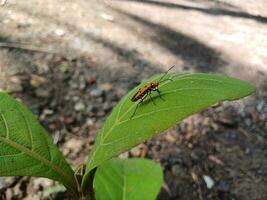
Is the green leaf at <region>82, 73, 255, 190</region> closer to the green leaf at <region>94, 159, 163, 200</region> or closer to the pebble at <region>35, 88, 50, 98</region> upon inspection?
the green leaf at <region>94, 159, 163, 200</region>

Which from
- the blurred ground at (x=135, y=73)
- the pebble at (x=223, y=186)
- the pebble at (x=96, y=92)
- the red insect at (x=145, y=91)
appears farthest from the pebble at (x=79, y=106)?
the red insect at (x=145, y=91)

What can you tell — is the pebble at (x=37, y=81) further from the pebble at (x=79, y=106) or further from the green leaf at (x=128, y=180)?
the green leaf at (x=128, y=180)

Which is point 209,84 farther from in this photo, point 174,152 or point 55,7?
point 55,7

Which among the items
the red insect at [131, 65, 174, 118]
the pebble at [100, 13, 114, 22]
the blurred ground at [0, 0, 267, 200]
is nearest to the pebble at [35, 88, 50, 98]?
the blurred ground at [0, 0, 267, 200]

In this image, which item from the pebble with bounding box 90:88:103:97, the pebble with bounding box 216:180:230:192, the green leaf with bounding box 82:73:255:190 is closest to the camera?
the green leaf with bounding box 82:73:255:190

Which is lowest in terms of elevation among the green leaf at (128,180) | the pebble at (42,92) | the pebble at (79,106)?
the pebble at (79,106)

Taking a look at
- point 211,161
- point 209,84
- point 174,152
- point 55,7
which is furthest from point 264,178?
point 55,7
